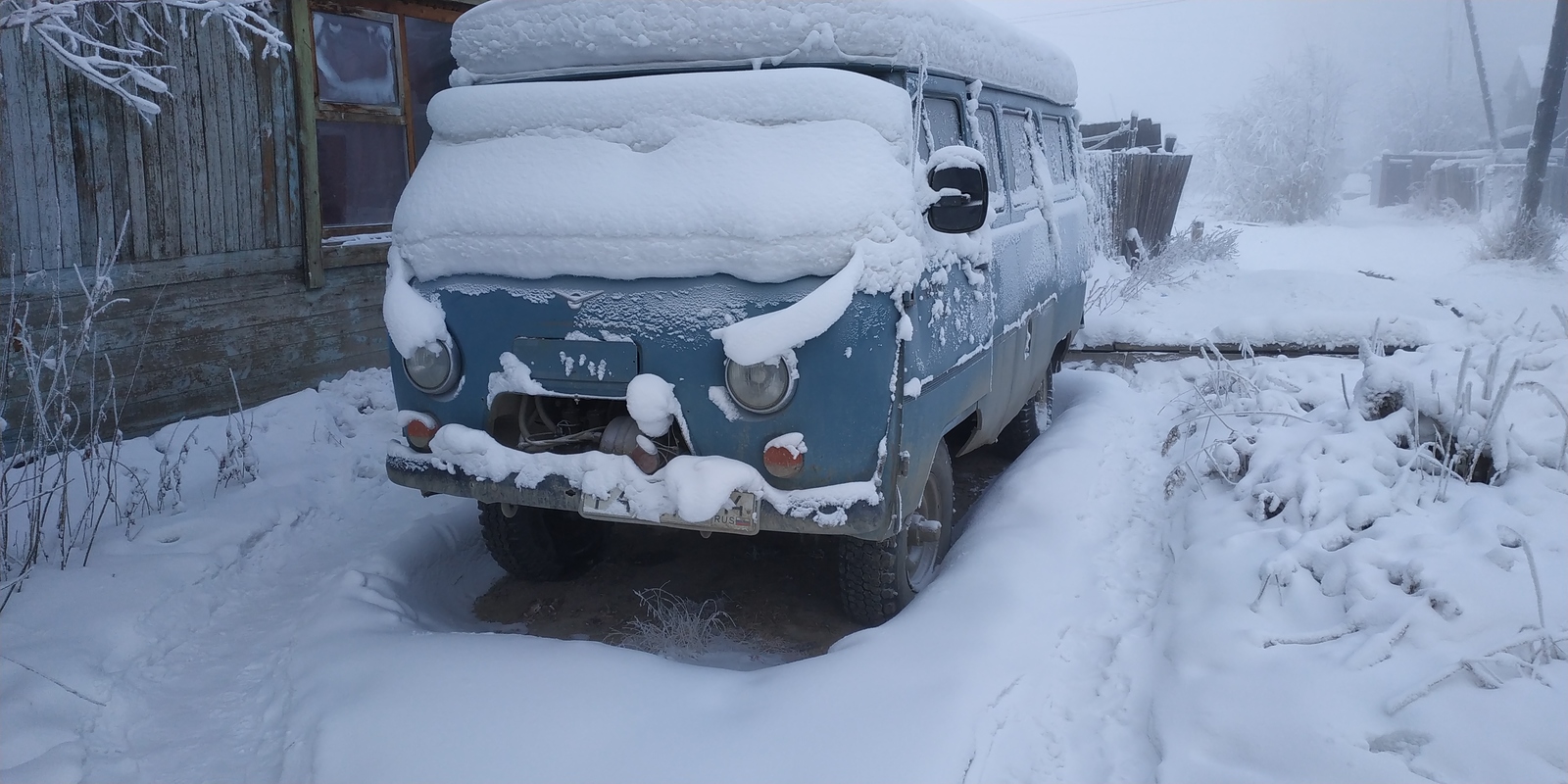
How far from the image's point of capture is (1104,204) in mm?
13016

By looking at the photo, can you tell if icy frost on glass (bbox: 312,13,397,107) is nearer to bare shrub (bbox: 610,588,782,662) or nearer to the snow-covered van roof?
the snow-covered van roof

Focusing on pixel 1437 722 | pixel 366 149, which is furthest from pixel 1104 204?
pixel 1437 722

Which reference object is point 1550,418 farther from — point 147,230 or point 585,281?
point 147,230

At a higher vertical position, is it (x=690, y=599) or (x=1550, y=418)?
(x=1550, y=418)

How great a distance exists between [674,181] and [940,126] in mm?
1196

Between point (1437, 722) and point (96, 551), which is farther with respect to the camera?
point (96, 551)

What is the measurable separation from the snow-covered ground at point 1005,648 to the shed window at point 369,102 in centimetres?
309

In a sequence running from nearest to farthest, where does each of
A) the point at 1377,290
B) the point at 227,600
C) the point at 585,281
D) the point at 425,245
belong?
the point at 585,281 < the point at 425,245 < the point at 227,600 < the point at 1377,290

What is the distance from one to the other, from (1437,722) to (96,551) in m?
4.67

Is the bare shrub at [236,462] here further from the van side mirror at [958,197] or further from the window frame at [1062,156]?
the window frame at [1062,156]

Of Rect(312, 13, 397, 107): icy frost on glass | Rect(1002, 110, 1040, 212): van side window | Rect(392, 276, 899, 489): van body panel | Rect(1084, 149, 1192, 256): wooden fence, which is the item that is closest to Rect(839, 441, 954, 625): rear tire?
Rect(392, 276, 899, 489): van body panel

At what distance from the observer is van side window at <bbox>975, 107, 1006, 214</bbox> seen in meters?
4.36

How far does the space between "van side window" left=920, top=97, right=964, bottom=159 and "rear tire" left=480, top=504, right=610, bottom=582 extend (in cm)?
213

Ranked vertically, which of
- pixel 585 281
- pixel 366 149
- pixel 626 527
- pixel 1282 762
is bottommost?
pixel 626 527
